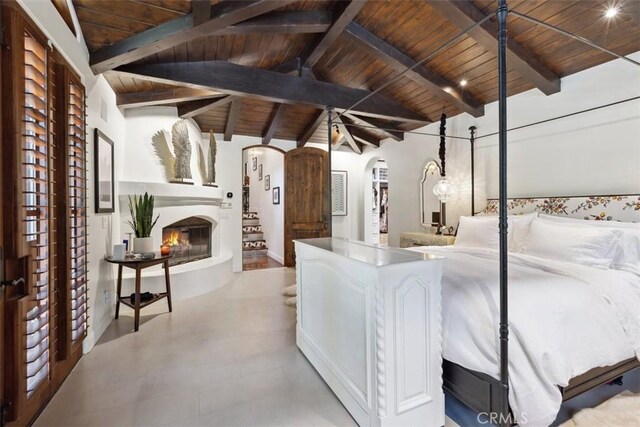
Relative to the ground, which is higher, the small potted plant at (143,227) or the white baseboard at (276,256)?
the small potted plant at (143,227)

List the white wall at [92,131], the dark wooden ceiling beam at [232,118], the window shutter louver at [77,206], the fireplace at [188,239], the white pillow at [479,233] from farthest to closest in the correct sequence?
the fireplace at [188,239] → the dark wooden ceiling beam at [232,118] → the white pillow at [479,233] → the window shutter louver at [77,206] → the white wall at [92,131]

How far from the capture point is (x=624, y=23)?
2379 millimetres

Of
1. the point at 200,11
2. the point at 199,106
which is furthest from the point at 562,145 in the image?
the point at 199,106

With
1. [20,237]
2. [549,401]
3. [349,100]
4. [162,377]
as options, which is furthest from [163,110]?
[549,401]

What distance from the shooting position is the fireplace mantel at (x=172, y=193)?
3414mm

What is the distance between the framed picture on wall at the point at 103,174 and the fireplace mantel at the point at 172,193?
0.25 m

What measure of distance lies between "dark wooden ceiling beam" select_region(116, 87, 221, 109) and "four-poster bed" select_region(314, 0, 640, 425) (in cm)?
299

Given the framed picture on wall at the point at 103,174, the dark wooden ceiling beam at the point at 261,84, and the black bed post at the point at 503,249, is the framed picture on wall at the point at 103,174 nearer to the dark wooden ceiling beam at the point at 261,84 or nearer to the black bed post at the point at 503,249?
the dark wooden ceiling beam at the point at 261,84

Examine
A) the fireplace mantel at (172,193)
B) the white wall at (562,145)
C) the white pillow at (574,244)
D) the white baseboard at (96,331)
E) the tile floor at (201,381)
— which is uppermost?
the white wall at (562,145)

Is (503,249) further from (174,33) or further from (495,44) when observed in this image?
(174,33)

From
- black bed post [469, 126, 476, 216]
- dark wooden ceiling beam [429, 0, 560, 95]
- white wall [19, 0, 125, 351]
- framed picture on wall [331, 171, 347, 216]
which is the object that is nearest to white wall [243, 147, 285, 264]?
framed picture on wall [331, 171, 347, 216]

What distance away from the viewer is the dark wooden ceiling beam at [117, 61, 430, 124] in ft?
9.68

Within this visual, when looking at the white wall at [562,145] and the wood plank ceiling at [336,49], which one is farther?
the white wall at [562,145]

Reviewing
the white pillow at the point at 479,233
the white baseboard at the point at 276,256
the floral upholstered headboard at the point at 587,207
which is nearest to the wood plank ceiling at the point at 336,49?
the floral upholstered headboard at the point at 587,207
